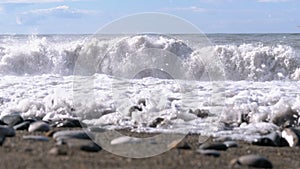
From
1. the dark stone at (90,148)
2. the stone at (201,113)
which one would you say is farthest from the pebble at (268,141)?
the dark stone at (90,148)

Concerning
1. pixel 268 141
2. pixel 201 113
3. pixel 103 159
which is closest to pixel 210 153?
pixel 103 159

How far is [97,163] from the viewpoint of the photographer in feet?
15.9

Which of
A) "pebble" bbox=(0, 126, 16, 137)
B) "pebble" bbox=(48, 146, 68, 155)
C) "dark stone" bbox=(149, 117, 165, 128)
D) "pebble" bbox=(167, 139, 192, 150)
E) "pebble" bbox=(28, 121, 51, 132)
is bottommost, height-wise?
"dark stone" bbox=(149, 117, 165, 128)

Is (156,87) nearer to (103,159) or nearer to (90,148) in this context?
(90,148)

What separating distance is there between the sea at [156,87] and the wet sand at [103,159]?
1377 mm

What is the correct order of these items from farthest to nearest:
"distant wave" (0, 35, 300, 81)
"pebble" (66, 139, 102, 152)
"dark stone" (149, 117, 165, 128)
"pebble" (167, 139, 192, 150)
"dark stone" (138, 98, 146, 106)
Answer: "distant wave" (0, 35, 300, 81), "dark stone" (138, 98, 146, 106), "dark stone" (149, 117, 165, 128), "pebble" (167, 139, 192, 150), "pebble" (66, 139, 102, 152)

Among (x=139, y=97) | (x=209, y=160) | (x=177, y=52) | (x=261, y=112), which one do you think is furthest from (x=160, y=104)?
(x=177, y=52)

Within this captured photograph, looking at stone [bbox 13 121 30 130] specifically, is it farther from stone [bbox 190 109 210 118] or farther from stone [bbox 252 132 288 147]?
stone [bbox 252 132 288 147]

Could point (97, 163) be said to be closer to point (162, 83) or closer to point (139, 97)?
point (139, 97)

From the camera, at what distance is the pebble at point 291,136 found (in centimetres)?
672

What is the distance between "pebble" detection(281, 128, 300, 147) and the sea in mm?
421

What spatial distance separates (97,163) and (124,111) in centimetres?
371

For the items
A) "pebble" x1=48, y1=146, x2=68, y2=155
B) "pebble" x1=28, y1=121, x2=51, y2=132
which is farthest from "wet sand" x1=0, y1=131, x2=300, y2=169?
"pebble" x1=28, y1=121, x2=51, y2=132

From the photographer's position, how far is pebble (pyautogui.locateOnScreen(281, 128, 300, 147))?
22.0 feet
